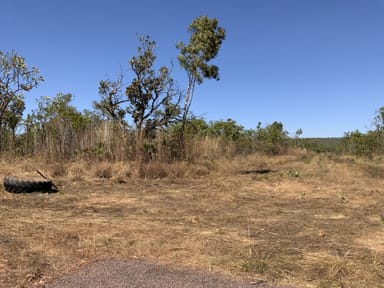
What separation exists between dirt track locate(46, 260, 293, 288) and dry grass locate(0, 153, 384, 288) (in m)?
0.17

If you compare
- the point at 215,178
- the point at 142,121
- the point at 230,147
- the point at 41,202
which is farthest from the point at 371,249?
the point at 230,147

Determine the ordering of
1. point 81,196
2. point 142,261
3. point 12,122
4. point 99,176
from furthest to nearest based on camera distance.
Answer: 1. point 12,122
2. point 99,176
3. point 81,196
4. point 142,261

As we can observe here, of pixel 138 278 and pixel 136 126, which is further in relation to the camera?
pixel 136 126

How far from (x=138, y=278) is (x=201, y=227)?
6.67 ft

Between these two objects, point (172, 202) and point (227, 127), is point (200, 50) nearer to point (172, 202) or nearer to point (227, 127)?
point (172, 202)

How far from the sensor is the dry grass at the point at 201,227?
350 cm

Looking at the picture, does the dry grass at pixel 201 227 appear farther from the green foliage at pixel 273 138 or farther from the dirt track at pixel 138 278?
the green foliage at pixel 273 138

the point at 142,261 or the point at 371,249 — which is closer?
the point at 142,261

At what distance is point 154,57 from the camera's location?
1248cm

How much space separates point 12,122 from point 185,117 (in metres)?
6.65

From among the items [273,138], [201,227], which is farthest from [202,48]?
[273,138]

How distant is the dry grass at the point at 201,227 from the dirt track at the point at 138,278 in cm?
17

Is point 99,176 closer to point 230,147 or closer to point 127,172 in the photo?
point 127,172

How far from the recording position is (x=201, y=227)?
16.9 ft
